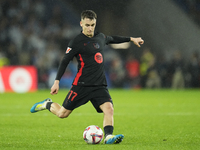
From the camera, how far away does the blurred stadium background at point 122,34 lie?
18844 mm

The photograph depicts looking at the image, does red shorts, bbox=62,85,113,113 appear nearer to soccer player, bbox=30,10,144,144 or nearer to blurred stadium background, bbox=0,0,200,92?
soccer player, bbox=30,10,144,144

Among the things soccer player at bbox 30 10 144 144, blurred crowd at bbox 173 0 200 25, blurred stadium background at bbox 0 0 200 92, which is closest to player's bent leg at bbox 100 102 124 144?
soccer player at bbox 30 10 144 144

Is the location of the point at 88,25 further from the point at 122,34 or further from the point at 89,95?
the point at 122,34

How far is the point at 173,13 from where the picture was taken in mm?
20172

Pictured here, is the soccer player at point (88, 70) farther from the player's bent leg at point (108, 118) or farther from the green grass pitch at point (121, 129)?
the green grass pitch at point (121, 129)

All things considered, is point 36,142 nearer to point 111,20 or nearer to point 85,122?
point 85,122

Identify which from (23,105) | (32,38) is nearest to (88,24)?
(23,105)

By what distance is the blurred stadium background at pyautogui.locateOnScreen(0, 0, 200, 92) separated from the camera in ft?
61.8

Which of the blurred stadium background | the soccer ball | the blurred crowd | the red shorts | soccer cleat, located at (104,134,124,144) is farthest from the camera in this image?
the blurred crowd

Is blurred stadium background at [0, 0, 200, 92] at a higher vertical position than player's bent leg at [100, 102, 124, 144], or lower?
higher

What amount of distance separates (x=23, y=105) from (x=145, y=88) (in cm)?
868

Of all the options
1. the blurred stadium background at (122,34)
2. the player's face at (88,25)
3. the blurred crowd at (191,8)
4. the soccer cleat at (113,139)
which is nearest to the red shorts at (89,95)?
the soccer cleat at (113,139)

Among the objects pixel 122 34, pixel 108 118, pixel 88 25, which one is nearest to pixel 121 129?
pixel 108 118

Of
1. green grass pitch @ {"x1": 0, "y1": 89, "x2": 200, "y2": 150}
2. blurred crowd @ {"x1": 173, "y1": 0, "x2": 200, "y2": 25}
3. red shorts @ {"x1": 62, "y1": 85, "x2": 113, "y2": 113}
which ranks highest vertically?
blurred crowd @ {"x1": 173, "y1": 0, "x2": 200, "y2": 25}
